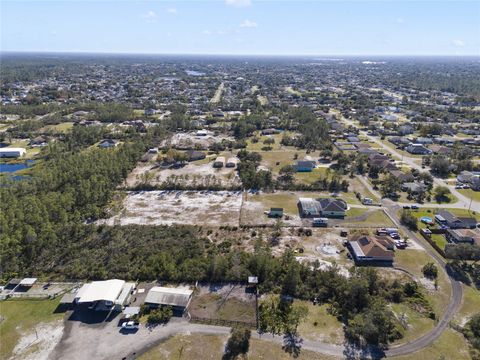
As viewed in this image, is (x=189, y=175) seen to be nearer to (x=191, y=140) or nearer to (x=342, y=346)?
(x=191, y=140)

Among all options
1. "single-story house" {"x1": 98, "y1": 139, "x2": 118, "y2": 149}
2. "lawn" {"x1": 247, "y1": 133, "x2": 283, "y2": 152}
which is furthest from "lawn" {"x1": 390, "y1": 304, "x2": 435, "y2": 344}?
"single-story house" {"x1": 98, "y1": 139, "x2": 118, "y2": 149}

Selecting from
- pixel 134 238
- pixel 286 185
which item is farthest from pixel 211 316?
pixel 286 185

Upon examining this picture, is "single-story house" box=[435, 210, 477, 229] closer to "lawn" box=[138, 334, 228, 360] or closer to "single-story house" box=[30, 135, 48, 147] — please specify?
"lawn" box=[138, 334, 228, 360]

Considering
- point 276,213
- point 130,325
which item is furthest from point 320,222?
point 130,325

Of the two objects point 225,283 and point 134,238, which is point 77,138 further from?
point 225,283

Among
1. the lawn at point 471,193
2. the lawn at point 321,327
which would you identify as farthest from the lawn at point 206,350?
the lawn at point 471,193
